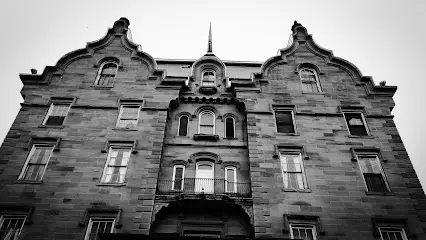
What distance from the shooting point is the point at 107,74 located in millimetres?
24172

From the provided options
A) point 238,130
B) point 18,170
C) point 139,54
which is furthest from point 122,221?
point 139,54

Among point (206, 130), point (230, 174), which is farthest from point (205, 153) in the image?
point (206, 130)

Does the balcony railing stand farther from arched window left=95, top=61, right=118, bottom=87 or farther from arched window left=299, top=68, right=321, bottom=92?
arched window left=299, top=68, right=321, bottom=92

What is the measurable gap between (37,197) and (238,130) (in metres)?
10.9

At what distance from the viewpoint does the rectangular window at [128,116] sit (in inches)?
837

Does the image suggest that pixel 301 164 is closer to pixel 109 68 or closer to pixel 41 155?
pixel 41 155

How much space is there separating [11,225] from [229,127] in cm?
1198

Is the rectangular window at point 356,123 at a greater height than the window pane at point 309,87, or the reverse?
the window pane at point 309,87

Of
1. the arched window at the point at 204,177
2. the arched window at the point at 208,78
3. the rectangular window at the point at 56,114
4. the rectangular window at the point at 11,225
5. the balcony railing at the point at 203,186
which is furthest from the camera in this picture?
the arched window at the point at 208,78

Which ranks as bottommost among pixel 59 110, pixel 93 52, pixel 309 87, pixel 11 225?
pixel 11 225

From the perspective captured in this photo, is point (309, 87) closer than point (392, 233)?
No

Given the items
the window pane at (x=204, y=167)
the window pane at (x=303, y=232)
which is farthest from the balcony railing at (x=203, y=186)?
the window pane at (x=303, y=232)

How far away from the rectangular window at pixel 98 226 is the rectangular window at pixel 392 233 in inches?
471

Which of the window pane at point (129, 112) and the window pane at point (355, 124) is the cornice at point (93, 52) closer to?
the window pane at point (129, 112)
